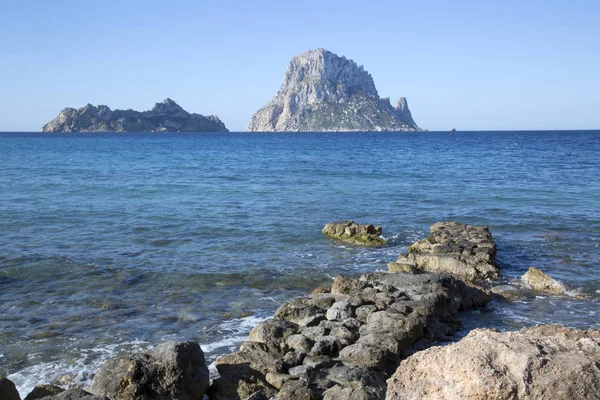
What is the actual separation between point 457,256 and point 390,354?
946 centimetres

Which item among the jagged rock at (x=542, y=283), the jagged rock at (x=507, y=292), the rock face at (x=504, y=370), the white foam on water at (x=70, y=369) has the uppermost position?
the rock face at (x=504, y=370)

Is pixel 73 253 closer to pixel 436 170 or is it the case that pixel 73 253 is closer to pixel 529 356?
pixel 529 356

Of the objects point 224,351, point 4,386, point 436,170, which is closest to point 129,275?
point 224,351

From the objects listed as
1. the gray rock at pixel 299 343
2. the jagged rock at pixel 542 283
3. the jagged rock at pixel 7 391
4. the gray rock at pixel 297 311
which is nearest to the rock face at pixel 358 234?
the jagged rock at pixel 542 283

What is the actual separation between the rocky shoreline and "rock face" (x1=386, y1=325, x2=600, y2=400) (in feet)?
0.04

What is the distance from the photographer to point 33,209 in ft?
104

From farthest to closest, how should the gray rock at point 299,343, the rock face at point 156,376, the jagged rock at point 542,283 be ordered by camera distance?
1. the jagged rock at point 542,283
2. the gray rock at point 299,343
3. the rock face at point 156,376

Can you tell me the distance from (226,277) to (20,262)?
789cm

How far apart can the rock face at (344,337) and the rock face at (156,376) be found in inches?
26.0

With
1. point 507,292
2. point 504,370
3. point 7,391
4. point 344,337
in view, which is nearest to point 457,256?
point 507,292

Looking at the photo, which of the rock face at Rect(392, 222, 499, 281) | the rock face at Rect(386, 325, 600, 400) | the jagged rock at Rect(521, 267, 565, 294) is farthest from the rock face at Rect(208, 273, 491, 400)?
the rock face at Rect(386, 325, 600, 400)

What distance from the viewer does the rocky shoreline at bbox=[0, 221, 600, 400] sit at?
535 cm

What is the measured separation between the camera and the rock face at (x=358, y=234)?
945 inches

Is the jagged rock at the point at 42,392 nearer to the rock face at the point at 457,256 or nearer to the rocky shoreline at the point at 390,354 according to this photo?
the rocky shoreline at the point at 390,354
